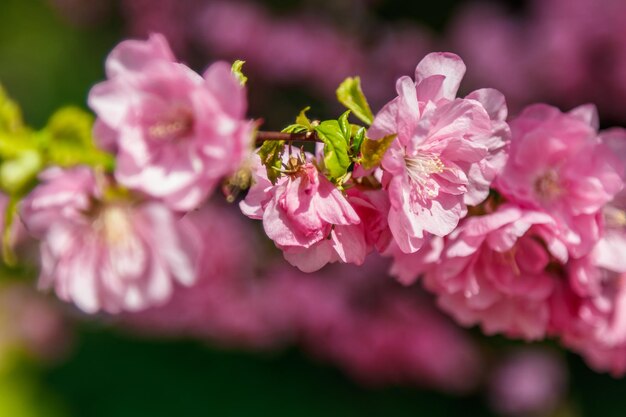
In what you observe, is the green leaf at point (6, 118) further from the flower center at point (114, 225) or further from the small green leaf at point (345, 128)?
the small green leaf at point (345, 128)

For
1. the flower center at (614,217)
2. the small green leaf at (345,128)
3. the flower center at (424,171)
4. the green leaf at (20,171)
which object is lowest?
the flower center at (614,217)

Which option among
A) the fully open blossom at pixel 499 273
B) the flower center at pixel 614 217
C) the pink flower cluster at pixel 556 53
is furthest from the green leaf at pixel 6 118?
the pink flower cluster at pixel 556 53

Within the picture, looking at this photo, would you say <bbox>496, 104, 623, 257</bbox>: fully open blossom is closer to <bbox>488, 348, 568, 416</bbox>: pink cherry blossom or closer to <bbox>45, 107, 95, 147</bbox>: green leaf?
<bbox>45, 107, 95, 147</bbox>: green leaf

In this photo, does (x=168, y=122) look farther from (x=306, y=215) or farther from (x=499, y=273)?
(x=499, y=273)

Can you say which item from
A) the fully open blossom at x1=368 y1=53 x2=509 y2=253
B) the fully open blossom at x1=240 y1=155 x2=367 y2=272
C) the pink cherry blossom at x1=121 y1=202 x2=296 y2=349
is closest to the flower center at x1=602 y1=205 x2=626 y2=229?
the fully open blossom at x1=368 y1=53 x2=509 y2=253

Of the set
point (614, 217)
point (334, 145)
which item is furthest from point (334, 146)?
point (614, 217)

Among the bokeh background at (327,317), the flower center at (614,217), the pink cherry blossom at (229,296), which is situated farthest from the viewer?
the bokeh background at (327,317)
